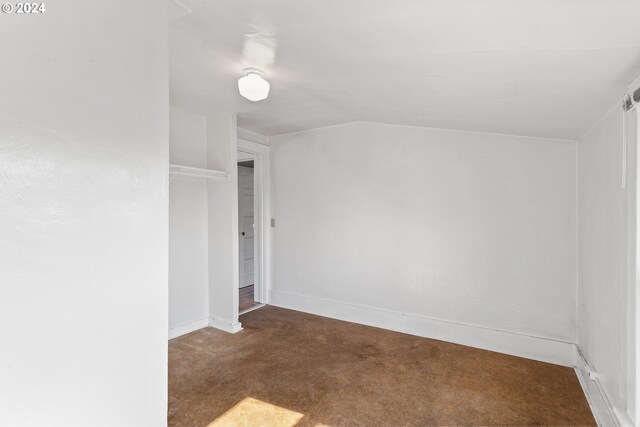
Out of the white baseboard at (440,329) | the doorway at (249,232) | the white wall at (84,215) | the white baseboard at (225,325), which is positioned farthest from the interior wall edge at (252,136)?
the white wall at (84,215)

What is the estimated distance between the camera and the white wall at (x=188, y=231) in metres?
3.20

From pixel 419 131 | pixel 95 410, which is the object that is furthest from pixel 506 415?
pixel 419 131

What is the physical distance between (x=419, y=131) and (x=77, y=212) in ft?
9.87

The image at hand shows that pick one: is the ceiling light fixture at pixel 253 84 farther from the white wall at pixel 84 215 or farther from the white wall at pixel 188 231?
the white wall at pixel 188 231

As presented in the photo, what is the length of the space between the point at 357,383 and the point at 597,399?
60.1 inches

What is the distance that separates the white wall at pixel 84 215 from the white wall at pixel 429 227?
2563 mm

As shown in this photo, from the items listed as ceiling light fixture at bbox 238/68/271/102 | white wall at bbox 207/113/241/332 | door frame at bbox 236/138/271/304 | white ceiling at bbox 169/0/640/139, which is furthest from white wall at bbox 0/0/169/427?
door frame at bbox 236/138/271/304

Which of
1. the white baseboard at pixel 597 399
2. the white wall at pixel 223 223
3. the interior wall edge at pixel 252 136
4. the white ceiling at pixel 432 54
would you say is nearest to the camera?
the white ceiling at pixel 432 54

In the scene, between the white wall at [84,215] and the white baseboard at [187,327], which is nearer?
the white wall at [84,215]

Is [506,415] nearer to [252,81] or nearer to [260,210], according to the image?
[252,81]

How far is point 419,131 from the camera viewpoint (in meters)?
3.31

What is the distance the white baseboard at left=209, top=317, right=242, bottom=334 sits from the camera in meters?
3.35

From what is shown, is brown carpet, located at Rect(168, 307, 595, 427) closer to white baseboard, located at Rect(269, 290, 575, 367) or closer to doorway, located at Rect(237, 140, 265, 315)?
white baseboard, located at Rect(269, 290, 575, 367)

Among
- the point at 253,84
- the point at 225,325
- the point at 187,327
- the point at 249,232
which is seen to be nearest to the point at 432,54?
the point at 253,84
